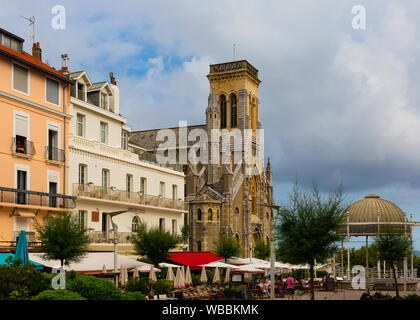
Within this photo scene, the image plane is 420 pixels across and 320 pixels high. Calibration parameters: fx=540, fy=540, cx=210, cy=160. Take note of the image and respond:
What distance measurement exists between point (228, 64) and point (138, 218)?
2051 inches

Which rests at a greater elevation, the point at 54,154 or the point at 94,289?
the point at 54,154

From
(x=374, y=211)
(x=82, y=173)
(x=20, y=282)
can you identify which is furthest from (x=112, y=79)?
(x=20, y=282)

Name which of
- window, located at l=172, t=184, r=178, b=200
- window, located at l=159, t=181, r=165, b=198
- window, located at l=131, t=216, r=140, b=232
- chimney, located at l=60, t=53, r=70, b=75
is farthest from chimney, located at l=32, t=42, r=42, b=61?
window, located at l=172, t=184, r=178, b=200

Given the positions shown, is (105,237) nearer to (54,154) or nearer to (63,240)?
(54,154)

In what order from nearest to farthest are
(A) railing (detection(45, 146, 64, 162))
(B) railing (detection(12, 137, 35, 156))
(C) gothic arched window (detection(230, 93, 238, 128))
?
(B) railing (detection(12, 137, 35, 156)), (A) railing (detection(45, 146, 64, 162)), (C) gothic arched window (detection(230, 93, 238, 128))

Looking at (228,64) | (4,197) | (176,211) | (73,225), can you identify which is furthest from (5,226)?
(228,64)

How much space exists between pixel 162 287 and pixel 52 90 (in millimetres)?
12695

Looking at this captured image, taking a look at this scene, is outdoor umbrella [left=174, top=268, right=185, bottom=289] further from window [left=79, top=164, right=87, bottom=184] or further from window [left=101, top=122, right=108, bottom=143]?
window [left=101, top=122, right=108, bottom=143]

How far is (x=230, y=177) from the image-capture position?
71500mm

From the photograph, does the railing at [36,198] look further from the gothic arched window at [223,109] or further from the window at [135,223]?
the gothic arched window at [223,109]

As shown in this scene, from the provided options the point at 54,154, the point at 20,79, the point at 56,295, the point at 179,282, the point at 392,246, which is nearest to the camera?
the point at 56,295

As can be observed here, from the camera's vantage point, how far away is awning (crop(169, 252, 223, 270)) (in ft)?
119

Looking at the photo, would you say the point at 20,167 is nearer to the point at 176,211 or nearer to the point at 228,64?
the point at 176,211

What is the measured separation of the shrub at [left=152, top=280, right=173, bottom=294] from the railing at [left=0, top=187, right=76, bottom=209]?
6.91 metres
